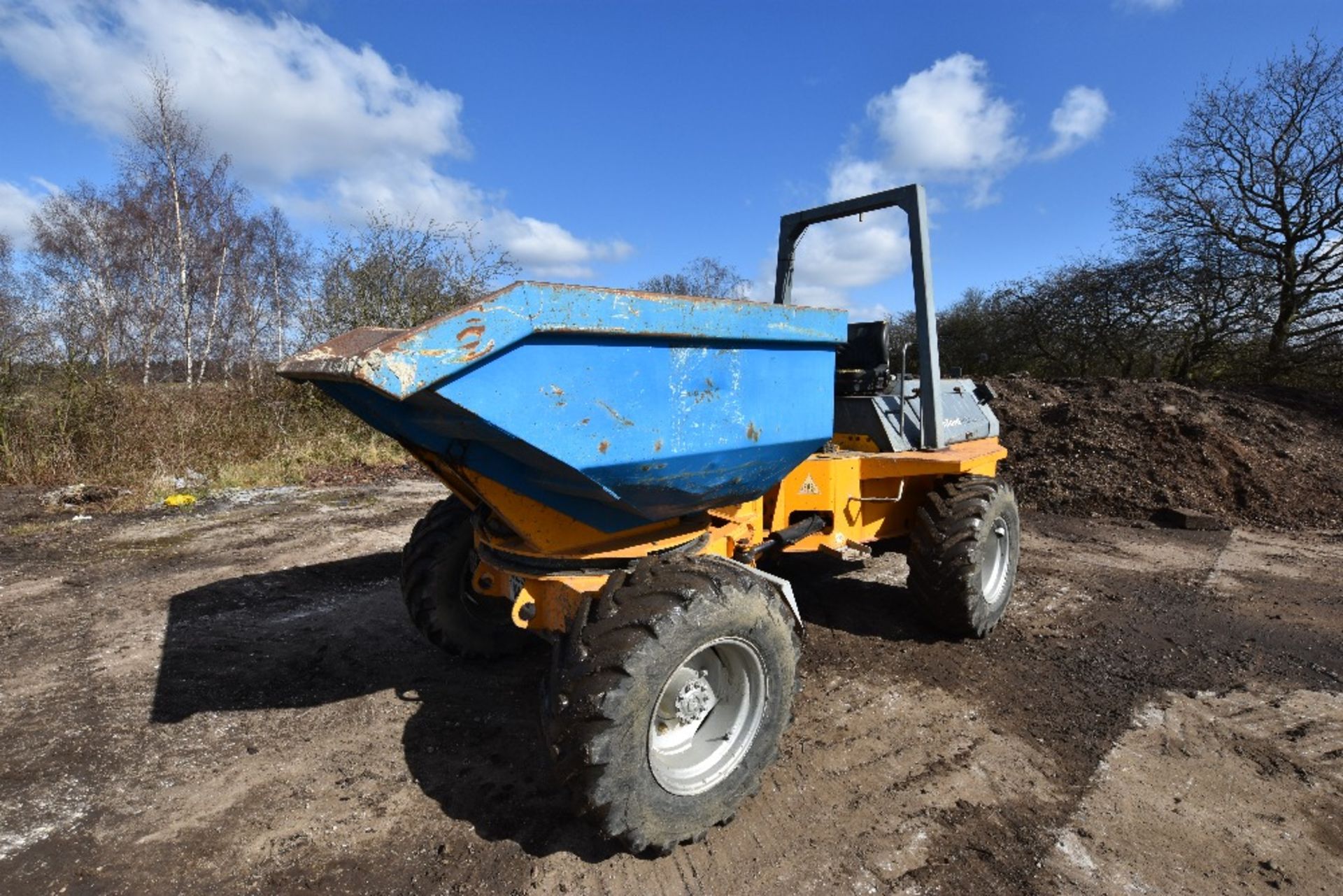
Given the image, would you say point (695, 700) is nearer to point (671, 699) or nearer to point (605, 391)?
point (671, 699)

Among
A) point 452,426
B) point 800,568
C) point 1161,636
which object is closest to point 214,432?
point 800,568

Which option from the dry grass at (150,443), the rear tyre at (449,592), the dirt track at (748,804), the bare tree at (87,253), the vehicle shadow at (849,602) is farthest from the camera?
the bare tree at (87,253)

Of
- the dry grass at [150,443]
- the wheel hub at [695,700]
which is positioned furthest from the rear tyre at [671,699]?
the dry grass at [150,443]

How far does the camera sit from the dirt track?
7.28 feet

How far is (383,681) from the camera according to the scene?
3.46 meters

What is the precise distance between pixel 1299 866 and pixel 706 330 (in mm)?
2580

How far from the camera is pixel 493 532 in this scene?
2824 millimetres

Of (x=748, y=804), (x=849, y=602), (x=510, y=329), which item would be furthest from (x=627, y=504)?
(x=849, y=602)

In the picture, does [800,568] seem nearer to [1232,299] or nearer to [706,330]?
[706,330]

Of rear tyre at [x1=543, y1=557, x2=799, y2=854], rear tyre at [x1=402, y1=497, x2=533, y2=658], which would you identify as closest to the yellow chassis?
rear tyre at [x1=543, y1=557, x2=799, y2=854]

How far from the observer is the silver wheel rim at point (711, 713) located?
2395mm

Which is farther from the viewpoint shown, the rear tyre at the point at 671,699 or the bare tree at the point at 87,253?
the bare tree at the point at 87,253

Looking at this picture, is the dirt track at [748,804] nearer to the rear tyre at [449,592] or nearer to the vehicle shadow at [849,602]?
the vehicle shadow at [849,602]

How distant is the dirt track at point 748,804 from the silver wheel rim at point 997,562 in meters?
0.29
